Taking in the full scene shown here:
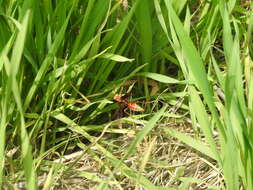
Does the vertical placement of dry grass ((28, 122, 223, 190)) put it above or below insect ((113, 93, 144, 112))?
below

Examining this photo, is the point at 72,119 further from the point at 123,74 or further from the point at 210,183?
the point at 210,183

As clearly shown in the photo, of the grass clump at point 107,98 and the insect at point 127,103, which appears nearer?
the grass clump at point 107,98

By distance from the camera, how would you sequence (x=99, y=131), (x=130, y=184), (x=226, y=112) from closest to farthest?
(x=226, y=112), (x=130, y=184), (x=99, y=131)

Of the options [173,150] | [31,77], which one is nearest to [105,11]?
[31,77]

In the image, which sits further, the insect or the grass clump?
the insect

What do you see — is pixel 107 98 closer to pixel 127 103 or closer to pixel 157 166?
pixel 127 103

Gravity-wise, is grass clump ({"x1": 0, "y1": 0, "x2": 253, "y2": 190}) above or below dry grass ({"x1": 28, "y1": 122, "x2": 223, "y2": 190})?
above

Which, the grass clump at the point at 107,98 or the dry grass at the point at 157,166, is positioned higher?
the grass clump at the point at 107,98

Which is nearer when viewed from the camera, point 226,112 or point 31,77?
point 226,112

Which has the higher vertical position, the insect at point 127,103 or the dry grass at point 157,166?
the insect at point 127,103

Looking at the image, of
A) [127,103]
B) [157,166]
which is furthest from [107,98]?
[157,166]

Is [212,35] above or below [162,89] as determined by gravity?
above
